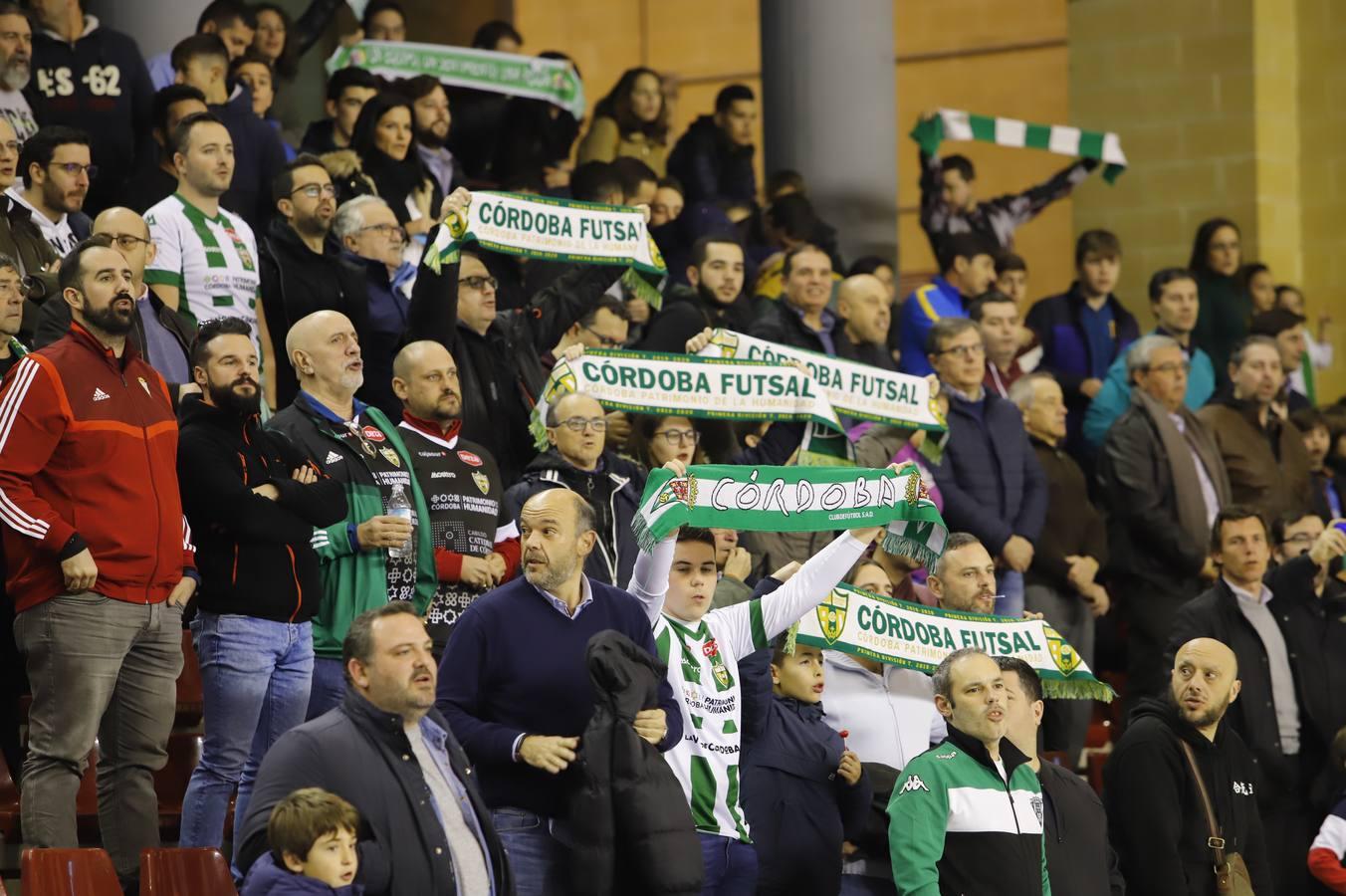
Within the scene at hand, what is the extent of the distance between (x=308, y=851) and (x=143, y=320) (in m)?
3.37

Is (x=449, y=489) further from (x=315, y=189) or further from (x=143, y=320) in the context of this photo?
(x=315, y=189)

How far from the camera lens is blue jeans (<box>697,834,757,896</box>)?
265 inches

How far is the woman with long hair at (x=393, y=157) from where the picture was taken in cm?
1053

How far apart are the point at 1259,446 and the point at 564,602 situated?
5.73 meters

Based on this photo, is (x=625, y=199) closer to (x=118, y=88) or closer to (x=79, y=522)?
(x=118, y=88)

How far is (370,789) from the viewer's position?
555cm

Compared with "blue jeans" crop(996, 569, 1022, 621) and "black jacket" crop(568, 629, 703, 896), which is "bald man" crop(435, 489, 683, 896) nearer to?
"black jacket" crop(568, 629, 703, 896)

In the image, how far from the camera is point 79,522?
6.57 metres

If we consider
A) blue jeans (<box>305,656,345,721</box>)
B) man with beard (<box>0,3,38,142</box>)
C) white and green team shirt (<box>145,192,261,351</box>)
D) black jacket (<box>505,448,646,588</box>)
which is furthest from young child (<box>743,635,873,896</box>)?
man with beard (<box>0,3,38,142</box>)

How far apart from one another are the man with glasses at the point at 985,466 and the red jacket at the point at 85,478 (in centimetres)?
374

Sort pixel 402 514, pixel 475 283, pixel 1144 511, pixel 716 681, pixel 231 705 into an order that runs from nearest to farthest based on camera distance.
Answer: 1. pixel 231 705
2. pixel 716 681
3. pixel 402 514
4. pixel 475 283
5. pixel 1144 511

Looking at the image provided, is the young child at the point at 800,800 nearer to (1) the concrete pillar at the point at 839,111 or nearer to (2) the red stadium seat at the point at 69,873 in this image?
(2) the red stadium seat at the point at 69,873

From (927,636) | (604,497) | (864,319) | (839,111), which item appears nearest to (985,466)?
(864,319)

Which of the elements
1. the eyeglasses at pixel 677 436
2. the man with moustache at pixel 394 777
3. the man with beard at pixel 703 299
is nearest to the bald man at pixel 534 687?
the man with moustache at pixel 394 777
